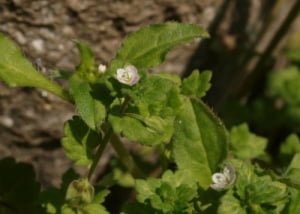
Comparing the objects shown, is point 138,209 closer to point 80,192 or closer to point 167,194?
point 167,194

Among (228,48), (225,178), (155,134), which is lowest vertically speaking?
(225,178)

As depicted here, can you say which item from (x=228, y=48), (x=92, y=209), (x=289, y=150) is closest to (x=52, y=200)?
(x=92, y=209)

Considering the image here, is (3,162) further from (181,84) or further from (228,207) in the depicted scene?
(228,207)

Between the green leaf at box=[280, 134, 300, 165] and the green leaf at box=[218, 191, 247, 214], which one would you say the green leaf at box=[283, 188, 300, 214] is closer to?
the green leaf at box=[218, 191, 247, 214]

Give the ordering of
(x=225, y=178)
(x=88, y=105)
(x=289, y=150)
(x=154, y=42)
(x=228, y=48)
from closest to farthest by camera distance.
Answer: (x=88, y=105)
(x=225, y=178)
(x=154, y=42)
(x=289, y=150)
(x=228, y=48)

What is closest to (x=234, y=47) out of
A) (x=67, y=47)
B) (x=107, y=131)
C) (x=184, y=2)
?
(x=184, y=2)
